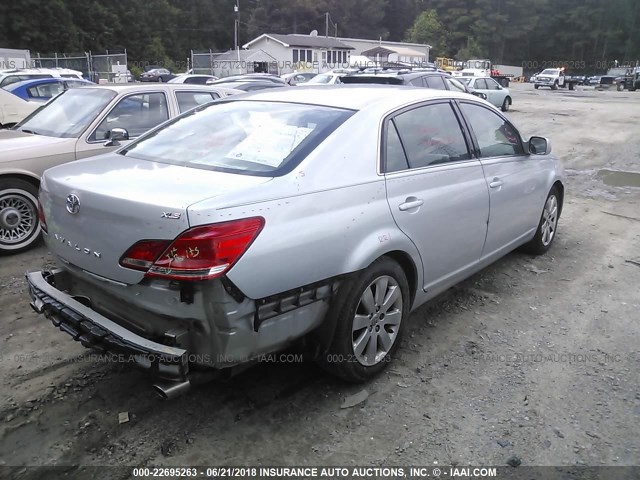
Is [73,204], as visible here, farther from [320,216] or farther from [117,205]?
[320,216]

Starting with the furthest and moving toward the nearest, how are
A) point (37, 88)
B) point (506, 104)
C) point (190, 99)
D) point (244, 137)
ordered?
point (506, 104) < point (37, 88) < point (190, 99) < point (244, 137)

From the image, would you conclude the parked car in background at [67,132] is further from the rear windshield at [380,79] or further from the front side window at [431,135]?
the rear windshield at [380,79]

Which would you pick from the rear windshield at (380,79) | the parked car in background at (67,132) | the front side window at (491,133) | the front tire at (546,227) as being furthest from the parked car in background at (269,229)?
the rear windshield at (380,79)

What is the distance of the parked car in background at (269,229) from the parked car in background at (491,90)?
18.4 m

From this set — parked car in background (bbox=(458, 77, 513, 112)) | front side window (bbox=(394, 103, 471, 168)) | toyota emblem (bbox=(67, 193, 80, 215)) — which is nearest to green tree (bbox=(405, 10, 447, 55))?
parked car in background (bbox=(458, 77, 513, 112))

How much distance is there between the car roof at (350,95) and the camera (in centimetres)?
354

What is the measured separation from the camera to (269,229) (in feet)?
8.68

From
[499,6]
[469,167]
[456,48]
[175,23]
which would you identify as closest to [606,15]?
[499,6]

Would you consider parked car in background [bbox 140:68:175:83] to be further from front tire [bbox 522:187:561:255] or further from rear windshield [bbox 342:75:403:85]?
front tire [bbox 522:187:561:255]

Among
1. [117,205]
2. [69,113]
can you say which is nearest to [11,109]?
[69,113]

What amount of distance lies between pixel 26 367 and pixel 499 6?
3642 inches

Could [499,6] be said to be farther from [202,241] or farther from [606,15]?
[202,241]

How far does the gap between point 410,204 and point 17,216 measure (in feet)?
14.0

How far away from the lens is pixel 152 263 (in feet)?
8.43
